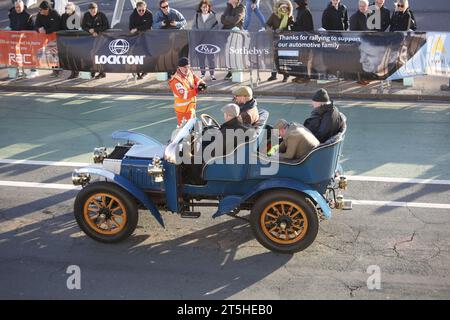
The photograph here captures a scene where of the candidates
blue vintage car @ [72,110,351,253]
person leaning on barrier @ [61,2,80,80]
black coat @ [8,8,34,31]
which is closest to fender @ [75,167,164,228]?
blue vintage car @ [72,110,351,253]

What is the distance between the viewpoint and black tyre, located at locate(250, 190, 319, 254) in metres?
7.23

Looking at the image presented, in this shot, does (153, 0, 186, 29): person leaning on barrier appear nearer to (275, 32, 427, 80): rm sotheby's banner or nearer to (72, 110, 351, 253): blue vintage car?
(275, 32, 427, 80): rm sotheby's banner

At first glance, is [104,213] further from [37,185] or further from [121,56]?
[121,56]

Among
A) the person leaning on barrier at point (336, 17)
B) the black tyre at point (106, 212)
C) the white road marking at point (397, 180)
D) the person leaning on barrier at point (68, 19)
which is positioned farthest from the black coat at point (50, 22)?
the white road marking at point (397, 180)

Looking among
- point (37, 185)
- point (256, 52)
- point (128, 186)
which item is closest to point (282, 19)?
point (256, 52)

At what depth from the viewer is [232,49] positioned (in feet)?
44.9

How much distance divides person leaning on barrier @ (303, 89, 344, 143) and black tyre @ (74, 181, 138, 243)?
2.29 m

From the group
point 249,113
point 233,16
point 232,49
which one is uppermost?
point 233,16

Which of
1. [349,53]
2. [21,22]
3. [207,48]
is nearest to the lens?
[349,53]

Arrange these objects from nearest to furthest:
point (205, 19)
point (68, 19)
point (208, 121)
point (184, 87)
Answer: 1. point (208, 121)
2. point (184, 87)
3. point (205, 19)
4. point (68, 19)

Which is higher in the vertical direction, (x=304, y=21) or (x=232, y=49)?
(x=304, y=21)

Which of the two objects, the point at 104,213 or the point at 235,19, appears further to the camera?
the point at 235,19

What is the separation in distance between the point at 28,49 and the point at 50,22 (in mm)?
777
